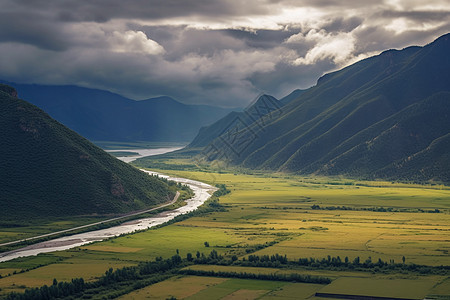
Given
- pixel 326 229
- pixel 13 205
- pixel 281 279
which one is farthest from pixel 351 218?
pixel 13 205

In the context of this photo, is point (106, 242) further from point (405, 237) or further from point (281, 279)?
point (405, 237)

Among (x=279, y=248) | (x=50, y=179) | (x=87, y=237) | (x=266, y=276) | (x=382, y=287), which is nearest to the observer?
(x=382, y=287)

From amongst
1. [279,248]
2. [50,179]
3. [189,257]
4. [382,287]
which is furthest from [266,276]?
[50,179]

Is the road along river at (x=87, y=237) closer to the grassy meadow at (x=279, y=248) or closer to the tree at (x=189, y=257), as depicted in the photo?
the grassy meadow at (x=279, y=248)

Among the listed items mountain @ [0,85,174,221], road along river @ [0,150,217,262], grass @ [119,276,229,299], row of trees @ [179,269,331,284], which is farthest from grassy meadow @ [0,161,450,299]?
mountain @ [0,85,174,221]

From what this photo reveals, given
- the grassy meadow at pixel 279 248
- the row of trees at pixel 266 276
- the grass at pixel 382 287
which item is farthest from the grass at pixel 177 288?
the grass at pixel 382 287

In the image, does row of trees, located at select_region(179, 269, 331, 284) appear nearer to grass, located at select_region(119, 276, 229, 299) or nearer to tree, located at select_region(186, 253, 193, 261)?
grass, located at select_region(119, 276, 229, 299)

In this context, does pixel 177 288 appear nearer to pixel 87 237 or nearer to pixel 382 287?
pixel 382 287
